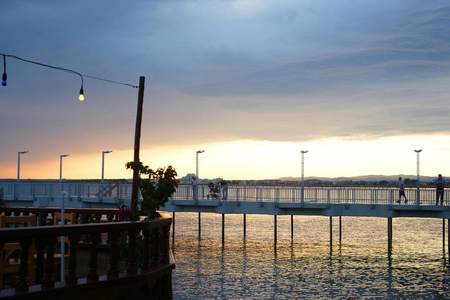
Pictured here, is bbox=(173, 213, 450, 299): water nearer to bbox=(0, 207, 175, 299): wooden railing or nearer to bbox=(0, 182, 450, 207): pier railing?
bbox=(0, 182, 450, 207): pier railing

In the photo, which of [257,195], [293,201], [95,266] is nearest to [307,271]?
[293,201]

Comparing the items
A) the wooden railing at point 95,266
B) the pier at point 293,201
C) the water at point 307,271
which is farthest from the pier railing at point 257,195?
the wooden railing at point 95,266

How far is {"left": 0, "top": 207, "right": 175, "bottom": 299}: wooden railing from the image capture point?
5.63 m

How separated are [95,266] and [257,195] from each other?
26435 mm

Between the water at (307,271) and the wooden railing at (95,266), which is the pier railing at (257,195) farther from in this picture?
the wooden railing at (95,266)

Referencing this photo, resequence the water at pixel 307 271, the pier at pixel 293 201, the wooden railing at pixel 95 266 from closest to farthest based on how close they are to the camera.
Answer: the wooden railing at pixel 95 266 → the water at pixel 307 271 → the pier at pixel 293 201

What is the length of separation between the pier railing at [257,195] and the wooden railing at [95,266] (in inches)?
840

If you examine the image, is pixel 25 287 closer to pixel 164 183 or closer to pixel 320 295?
pixel 164 183

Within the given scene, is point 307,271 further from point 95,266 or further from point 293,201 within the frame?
point 95,266

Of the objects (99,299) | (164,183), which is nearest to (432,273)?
(164,183)

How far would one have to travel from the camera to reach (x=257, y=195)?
32.4 m

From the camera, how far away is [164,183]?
31.1 ft

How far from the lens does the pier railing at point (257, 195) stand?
98.1ft

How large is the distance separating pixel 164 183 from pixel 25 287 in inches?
166
